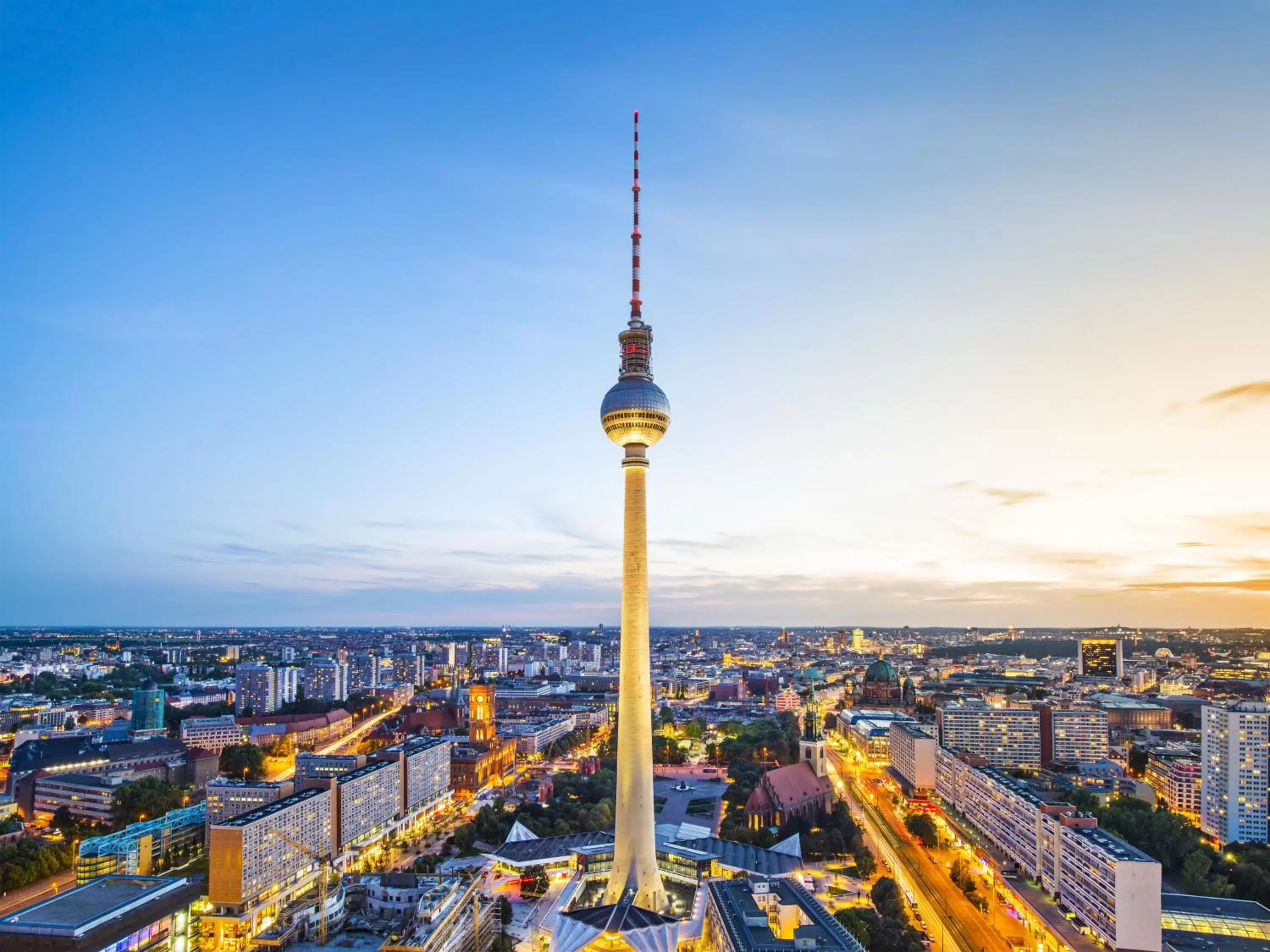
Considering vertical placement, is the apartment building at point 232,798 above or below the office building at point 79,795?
above

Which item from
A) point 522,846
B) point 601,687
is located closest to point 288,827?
point 522,846

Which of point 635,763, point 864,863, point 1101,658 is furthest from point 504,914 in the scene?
point 1101,658

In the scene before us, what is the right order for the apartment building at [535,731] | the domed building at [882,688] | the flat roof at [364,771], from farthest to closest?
the domed building at [882,688] < the apartment building at [535,731] < the flat roof at [364,771]

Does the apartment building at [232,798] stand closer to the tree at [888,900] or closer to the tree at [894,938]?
the tree at [888,900]

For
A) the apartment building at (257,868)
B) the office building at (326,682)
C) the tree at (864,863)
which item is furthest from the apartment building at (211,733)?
the tree at (864,863)

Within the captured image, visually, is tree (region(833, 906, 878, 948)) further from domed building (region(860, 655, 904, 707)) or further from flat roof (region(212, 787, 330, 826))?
domed building (region(860, 655, 904, 707))

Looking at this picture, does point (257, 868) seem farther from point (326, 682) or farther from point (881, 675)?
point (881, 675)

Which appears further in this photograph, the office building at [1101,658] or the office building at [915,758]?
the office building at [1101,658]
